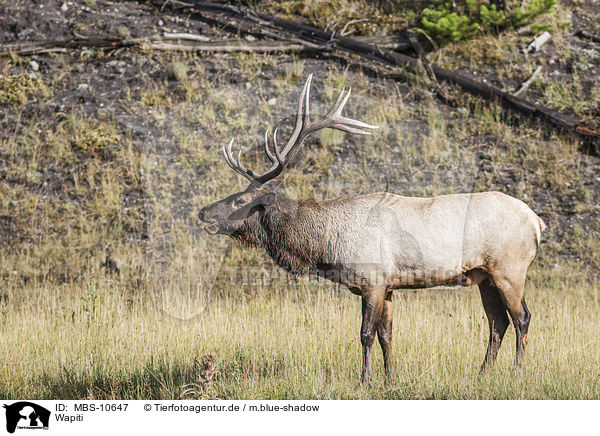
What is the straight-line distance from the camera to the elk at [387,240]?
6672 mm

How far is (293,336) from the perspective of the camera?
7.45 metres

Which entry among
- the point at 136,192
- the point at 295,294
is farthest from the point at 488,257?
the point at 136,192

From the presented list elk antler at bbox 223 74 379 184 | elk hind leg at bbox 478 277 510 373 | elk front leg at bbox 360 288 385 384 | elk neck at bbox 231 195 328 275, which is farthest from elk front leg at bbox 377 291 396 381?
elk antler at bbox 223 74 379 184

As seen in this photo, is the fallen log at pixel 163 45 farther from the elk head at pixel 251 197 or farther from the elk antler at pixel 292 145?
the elk head at pixel 251 197

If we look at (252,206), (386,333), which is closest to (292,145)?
(252,206)

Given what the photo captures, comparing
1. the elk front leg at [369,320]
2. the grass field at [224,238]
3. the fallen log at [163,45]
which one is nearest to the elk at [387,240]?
the elk front leg at [369,320]

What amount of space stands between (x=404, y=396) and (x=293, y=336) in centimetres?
161

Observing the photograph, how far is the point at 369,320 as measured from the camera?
655 centimetres

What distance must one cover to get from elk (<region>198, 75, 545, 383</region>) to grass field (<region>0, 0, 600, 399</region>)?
2.59 feet

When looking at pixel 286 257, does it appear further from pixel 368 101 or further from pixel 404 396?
pixel 368 101

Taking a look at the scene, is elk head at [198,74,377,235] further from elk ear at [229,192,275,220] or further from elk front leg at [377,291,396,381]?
elk front leg at [377,291,396,381]
